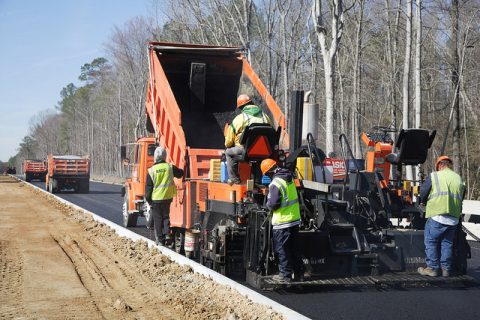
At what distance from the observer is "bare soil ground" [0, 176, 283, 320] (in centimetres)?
529

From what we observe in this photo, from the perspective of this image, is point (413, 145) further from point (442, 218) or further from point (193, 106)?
point (193, 106)

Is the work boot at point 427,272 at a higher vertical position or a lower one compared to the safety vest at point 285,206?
lower

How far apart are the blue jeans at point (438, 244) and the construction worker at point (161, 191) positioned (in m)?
4.10

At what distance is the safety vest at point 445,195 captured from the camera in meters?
6.75

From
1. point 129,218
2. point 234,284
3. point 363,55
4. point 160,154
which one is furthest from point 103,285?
Answer: point 363,55

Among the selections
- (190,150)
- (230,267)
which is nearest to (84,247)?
(190,150)

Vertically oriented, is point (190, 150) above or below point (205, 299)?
above

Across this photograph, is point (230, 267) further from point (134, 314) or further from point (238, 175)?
point (134, 314)

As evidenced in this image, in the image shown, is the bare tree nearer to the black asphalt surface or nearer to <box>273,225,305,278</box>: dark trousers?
the black asphalt surface

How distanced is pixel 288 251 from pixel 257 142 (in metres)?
1.51

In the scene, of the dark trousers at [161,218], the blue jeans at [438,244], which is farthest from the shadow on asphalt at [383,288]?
the dark trousers at [161,218]

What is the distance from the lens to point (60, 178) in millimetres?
28516

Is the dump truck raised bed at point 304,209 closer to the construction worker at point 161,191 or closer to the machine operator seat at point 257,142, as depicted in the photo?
the machine operator seat at point 257,142

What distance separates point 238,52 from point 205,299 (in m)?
6.12
